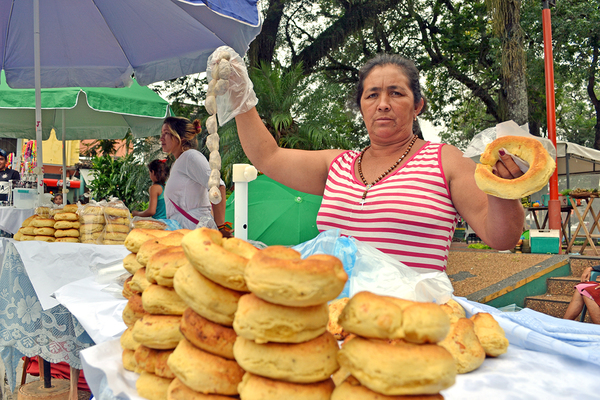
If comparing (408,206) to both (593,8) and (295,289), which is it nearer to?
(295,289)

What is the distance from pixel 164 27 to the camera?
4582mm

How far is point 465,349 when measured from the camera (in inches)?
42.2

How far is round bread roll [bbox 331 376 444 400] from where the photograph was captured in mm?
713

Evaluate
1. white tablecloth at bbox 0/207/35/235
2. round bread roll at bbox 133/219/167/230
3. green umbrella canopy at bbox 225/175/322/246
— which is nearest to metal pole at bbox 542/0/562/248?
green umbrella canopy at bbox 225/175/322/246

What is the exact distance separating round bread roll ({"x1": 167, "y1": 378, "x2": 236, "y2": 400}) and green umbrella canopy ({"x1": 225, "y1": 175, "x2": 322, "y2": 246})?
2224mm

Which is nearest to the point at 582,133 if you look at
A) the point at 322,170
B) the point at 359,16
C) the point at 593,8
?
the point at 593,8

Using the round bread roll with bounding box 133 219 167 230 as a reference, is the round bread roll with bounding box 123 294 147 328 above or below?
below

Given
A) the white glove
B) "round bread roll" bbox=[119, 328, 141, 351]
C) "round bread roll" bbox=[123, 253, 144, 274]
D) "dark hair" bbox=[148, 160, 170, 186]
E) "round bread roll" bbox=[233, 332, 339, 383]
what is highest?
the white glove

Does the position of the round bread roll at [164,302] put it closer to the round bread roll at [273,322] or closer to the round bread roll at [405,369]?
the round bread roll at [273,322]

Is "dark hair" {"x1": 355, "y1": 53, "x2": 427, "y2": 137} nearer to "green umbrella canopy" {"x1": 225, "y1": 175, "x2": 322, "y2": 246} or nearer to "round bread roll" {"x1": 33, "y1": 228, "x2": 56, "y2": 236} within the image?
"green umbrella canopy" {"x1": 225, "y1": 175, "x2": 322, "y2": 246}

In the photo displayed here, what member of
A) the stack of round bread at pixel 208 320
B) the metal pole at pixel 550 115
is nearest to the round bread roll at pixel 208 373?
the stack of round bread at pixel 208 320

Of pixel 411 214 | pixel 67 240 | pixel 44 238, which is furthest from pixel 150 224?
pixel 411 214

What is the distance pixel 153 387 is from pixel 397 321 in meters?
0.64

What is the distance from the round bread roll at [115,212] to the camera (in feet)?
10.7
